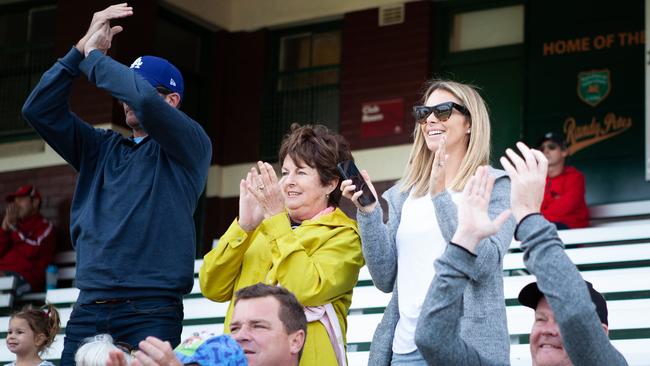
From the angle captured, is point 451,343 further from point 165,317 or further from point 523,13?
point 523,13

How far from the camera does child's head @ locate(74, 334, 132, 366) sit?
457 cm

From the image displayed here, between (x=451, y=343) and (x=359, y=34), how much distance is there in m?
8.14

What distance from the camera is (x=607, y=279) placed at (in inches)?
313

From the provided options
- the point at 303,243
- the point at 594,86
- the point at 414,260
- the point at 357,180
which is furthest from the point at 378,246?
the point at 594,86

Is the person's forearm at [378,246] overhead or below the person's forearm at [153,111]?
below

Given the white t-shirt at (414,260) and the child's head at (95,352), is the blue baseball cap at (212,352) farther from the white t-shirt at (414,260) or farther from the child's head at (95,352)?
the white t-shirt at (414,260)

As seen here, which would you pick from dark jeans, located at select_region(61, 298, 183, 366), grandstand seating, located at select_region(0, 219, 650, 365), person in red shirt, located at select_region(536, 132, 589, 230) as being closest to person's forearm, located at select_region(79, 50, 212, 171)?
dark jeans, located at select_region(61, 298, 183, 366)

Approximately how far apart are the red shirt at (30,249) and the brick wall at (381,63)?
9.60 feet

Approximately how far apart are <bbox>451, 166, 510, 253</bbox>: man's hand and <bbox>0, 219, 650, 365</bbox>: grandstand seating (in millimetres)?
3154

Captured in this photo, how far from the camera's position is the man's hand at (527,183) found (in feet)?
12.9

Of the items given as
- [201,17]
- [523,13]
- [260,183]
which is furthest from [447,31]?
[260,183]

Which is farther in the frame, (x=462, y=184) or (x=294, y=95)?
(x=294, y=95)

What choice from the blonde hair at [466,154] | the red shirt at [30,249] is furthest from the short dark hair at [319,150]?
the red shirt at [30,249]

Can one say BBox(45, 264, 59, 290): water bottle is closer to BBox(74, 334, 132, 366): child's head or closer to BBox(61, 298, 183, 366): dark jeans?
BBox(61, 298, 183, 366): dark jeans
